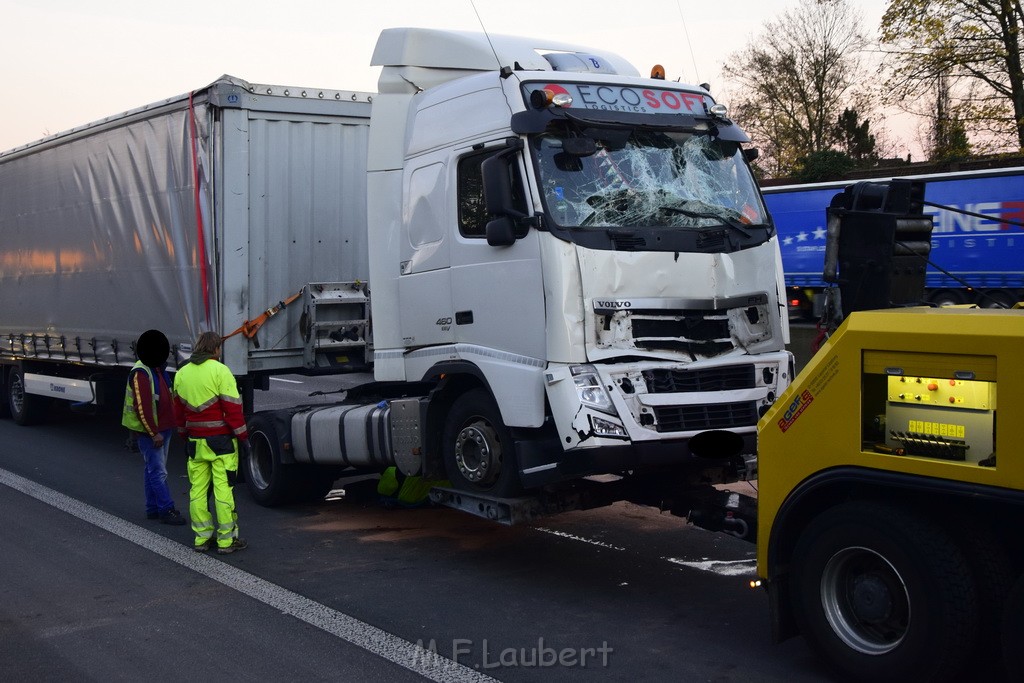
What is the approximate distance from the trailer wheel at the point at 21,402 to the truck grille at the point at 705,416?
10947mm

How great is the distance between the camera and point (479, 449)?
713cm

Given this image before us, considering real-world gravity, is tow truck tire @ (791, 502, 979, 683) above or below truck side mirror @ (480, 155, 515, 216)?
below

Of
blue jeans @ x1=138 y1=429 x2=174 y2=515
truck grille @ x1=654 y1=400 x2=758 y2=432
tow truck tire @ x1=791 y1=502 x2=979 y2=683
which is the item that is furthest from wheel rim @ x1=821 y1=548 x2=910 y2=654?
blue jeans @ x1=138 y1=429 x2=174 y2=515

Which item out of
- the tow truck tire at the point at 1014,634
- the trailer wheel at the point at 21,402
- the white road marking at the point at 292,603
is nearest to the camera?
the tow truck tire at the point at 1014,634

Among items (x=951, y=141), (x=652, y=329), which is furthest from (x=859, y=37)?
(x=652, y=329)

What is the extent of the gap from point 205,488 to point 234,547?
0.49m

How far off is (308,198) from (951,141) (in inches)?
997

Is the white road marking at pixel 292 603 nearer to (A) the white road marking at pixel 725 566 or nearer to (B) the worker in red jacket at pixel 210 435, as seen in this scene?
(B) the worker in red jacket at pixel 210 435

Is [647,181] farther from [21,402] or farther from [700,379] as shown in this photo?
[21,402]

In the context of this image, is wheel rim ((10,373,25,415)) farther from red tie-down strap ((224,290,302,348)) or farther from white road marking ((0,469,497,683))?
red tie-down strap ((224,290,302,348))

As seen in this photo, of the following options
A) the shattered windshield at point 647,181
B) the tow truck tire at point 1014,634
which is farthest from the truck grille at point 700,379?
the tow truck tire at point 1014,634

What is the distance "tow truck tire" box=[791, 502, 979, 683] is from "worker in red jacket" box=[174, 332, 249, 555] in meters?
4.38

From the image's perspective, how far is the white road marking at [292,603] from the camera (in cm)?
561

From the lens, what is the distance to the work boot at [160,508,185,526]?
354 inches
